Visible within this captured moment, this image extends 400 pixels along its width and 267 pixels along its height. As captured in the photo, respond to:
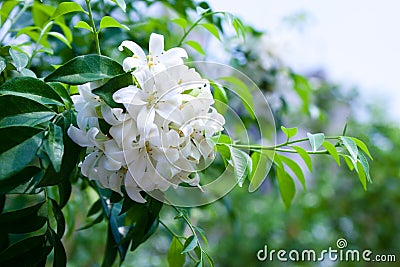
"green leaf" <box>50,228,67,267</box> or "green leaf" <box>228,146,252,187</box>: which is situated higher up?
"green leaf" <box>228,146,252,187</box>

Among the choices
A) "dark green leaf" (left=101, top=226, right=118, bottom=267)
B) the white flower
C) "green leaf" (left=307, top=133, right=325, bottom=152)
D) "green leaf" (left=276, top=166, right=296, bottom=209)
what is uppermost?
the white flower

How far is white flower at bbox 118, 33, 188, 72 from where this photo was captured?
375mm

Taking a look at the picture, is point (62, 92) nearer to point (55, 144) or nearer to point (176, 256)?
point (55, 144)

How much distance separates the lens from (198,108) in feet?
1.23

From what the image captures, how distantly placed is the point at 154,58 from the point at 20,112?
102 millimetres

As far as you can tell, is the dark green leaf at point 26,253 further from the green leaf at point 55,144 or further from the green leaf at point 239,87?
the green leaf at point 239,87

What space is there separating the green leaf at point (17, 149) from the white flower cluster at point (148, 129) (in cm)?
3

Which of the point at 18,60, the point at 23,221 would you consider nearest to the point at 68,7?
the point at 18,60

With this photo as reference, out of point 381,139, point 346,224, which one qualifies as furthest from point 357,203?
point 381,139

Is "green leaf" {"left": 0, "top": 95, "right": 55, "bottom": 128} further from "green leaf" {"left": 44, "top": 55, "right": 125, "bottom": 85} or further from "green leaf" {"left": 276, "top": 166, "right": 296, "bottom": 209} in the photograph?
"green leaf" {"left": 276, "top": 166, "right": 296, "bottom": 209}

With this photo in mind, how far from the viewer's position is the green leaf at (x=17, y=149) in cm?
32

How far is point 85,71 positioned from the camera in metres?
0.37

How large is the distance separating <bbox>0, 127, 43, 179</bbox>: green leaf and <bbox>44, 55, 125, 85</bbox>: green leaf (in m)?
0.05

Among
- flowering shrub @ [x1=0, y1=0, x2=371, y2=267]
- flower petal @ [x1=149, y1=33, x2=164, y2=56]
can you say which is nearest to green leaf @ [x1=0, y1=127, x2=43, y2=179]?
flowering shrub @ [x1=0, y1=0, x2=371, y2=267]
